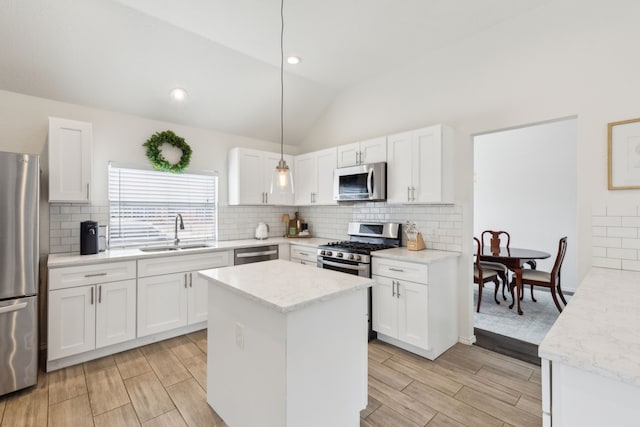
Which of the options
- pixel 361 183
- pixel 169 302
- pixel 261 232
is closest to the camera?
pixel 169 302

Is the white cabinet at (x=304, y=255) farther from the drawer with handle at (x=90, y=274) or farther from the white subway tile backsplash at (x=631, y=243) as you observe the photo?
the white subway tile backsplash at (x=631, y=243)

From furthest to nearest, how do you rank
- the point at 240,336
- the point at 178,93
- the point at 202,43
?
the point at 178,93 → the point at 202,43 → the point at 240,336

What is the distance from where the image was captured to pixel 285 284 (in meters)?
1.83

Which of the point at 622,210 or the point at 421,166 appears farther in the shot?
the point at 421,166

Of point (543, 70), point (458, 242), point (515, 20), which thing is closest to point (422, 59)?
point (515, 20)

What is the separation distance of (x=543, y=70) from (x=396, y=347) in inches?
114

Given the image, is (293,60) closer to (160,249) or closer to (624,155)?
(160,249)

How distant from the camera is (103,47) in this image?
281 centimetres

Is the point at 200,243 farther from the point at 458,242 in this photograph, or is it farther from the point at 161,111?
the point at 458,242

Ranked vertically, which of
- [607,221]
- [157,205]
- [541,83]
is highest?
[541,83]

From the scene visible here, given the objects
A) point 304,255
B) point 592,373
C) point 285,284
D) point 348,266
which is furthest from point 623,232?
point 304,255

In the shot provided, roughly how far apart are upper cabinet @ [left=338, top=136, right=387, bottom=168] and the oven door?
1.23m

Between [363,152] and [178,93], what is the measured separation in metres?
2.26

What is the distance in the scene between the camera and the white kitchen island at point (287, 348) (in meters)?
1.55
